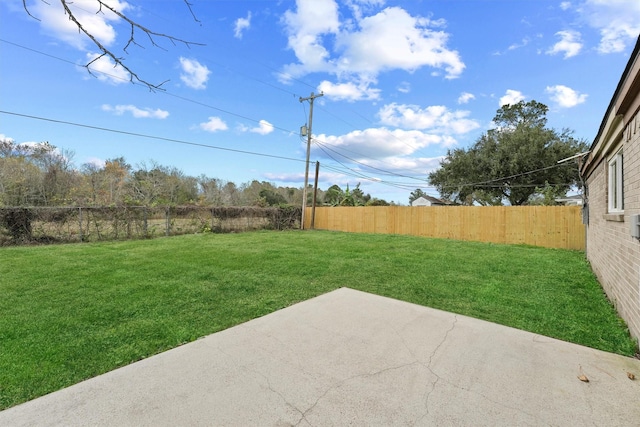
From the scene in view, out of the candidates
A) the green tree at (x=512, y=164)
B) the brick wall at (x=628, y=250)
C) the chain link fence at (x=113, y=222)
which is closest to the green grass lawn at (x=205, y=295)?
the brick wall at (x=628, y=250)

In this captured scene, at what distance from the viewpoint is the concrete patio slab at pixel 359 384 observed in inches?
71.5

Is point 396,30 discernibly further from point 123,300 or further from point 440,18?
point 123,300

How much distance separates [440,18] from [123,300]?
8971 millimetres

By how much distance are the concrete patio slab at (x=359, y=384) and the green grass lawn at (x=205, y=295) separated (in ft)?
1.23

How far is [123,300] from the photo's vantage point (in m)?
4.09

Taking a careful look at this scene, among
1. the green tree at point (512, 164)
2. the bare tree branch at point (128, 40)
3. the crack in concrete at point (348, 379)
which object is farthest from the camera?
the green tree at point (512, 164)

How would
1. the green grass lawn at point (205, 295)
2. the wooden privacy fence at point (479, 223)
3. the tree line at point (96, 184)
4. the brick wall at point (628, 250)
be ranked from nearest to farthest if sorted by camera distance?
the green grass lawn at point (205, 295) < the brick wall at point (628, 250) < the wooden privacy fence at point (479, 223) < the tree line at point (96, 184)

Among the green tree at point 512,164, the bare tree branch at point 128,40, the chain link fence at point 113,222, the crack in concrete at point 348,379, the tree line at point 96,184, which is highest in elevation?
the green tree at point 512,164

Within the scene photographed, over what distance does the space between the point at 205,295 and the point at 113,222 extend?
9.43 m

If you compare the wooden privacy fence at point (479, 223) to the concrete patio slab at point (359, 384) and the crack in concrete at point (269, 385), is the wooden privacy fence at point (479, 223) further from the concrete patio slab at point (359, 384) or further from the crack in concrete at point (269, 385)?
the crack in concrete at point (269, 385)

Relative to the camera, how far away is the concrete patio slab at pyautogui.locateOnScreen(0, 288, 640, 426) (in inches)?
71.5

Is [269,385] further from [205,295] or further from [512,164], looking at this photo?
[512,164]

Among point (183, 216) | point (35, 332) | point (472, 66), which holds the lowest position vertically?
point (35, 332)

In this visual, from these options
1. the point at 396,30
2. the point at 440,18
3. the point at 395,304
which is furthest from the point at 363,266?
the point at 440,18
